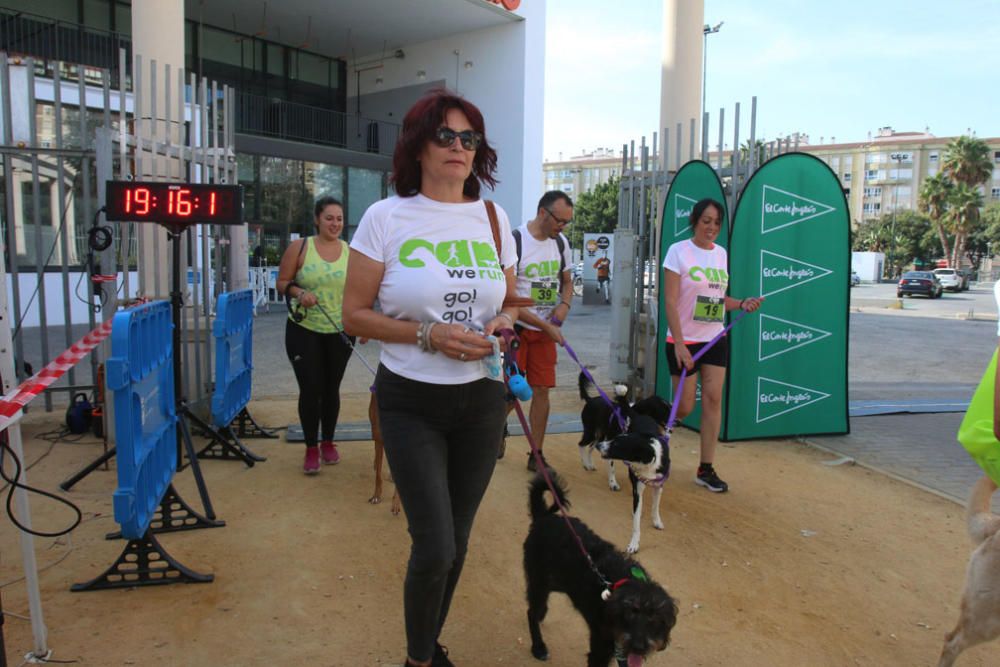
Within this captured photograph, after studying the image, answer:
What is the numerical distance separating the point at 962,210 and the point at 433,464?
8035 centimetres

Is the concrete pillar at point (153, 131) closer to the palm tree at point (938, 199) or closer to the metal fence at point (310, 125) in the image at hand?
the metal fence at point (310, 125)

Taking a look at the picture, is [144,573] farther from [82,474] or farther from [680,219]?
[680,219]

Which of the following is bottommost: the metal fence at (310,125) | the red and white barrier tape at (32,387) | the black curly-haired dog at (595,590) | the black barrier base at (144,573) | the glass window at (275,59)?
the black barrier base at (144,573)

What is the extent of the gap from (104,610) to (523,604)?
6.40 ft

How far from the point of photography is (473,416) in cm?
246

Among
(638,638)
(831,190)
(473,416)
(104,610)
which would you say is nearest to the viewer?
(638,638)

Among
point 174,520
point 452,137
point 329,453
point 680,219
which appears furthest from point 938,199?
point 452,137

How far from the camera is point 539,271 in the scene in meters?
5.42

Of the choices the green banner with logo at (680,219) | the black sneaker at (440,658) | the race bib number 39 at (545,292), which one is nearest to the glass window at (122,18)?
the green banner with logo at (680,219)

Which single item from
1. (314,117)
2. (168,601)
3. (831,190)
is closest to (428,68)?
(314,117)

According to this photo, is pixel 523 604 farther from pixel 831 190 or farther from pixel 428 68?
pixel 428 68

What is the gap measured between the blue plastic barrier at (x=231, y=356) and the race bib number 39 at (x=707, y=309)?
11.7 ft

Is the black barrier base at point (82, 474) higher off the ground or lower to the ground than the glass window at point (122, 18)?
lower

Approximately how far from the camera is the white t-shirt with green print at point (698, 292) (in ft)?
17.1
